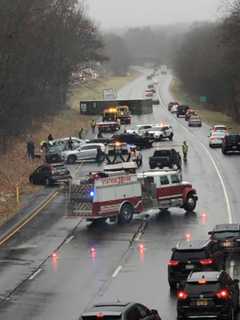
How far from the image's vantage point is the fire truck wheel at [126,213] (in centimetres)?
4278

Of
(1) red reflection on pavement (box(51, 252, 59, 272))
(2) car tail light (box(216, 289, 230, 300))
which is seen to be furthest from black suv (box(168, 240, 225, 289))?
(1) red reflection on pavement (box(51, 252, 59, 272))

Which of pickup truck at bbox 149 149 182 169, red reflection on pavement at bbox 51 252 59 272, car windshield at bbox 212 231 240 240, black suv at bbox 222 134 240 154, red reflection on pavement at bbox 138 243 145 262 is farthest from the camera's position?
black suv at bbox 222 134 240 154

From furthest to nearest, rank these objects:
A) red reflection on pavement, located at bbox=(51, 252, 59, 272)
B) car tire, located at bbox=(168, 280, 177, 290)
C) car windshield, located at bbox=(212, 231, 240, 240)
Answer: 1. car windshield, located at bbox=(212, 231, 240, 240)
2. red reflection on pavement, located at bbox=(51, 252, 59, 272)
3. car tire, located at bbox=(168, 280, 177, 290)

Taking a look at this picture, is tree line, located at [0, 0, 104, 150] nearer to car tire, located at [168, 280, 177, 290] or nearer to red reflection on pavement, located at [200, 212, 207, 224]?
red reflection on pavement, located at [200, 212, 207, 224]

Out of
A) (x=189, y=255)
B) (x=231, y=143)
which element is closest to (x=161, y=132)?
(x=231, y=143)

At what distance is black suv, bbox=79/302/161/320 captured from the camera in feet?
Result: 63.4

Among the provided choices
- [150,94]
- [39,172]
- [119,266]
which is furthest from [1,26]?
[150,94]

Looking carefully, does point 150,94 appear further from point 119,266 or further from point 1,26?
point 119,266

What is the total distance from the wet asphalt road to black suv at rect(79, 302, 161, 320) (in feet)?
15.0

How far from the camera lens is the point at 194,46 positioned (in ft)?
581

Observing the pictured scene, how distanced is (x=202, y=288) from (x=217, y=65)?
121210mm

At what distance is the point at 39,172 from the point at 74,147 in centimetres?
1730

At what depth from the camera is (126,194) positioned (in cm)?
4288

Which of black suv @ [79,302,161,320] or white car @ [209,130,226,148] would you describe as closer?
black suv @ [79,302,161,320]
